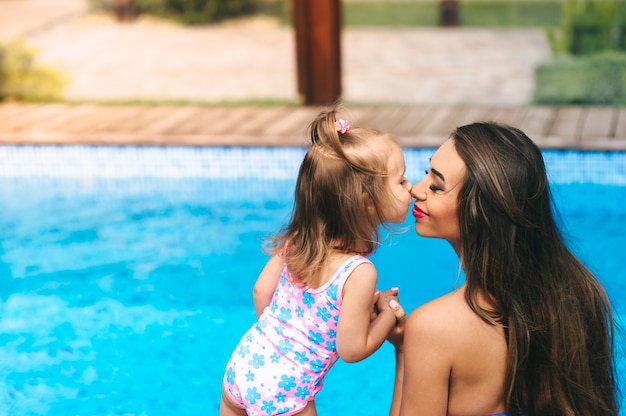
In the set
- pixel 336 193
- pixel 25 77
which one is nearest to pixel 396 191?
pixel 336 193

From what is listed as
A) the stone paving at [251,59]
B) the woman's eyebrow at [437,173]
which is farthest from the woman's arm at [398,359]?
the stone paving at [251,59]

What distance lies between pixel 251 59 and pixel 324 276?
5741mm

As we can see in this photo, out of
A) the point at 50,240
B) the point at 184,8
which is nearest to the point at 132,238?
the point at 50,240

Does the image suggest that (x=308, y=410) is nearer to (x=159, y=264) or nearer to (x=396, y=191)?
(x=396, y=191)

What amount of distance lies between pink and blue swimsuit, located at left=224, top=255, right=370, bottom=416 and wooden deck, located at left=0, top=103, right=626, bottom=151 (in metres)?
3.69

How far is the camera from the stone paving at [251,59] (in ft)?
23.5

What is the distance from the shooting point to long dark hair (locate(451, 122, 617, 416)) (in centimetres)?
191

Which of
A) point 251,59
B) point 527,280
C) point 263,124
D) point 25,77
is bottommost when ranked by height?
point 263,124

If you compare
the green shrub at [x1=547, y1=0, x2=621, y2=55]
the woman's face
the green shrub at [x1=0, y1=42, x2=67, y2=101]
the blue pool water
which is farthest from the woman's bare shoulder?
the green shrub at [x1=0, y1=42, x2=67, y2=101]

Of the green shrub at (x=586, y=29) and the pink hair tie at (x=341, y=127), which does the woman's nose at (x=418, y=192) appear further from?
the green shrub at (x=586, y=29)

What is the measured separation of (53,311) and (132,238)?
1018 mm

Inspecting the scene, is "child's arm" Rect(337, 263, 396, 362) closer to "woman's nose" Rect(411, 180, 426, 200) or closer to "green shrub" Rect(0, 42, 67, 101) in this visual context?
"woman's nose" Rect(411, 180, 426, 200)

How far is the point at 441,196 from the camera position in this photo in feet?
6.65

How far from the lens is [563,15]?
7.06 m
